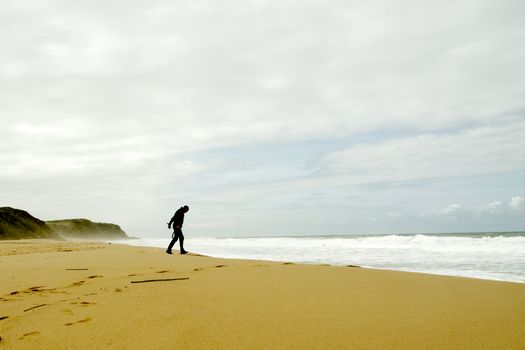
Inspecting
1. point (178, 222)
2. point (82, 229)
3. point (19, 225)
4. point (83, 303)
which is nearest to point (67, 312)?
point (83, 303)

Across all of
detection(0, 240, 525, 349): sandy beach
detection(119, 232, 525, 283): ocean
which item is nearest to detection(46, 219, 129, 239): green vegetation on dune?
detection(119, 232, 525, 283): ocean

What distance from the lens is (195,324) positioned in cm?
305

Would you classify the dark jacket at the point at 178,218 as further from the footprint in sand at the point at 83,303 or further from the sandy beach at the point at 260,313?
the footprint in sand at the point at 83,303

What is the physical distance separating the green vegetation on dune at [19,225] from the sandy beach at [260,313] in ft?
164

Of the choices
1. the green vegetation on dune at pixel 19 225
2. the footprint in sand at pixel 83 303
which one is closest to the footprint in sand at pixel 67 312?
the footprint in sand at pixel 83 303

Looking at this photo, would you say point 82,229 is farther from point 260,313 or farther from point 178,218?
point 260,313

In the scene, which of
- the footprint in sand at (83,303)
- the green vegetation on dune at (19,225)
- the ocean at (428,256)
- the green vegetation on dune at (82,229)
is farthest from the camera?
the green vegetation on dune at (82,229)

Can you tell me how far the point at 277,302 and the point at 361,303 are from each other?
872 millimetres

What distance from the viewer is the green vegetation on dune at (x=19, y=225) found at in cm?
4721

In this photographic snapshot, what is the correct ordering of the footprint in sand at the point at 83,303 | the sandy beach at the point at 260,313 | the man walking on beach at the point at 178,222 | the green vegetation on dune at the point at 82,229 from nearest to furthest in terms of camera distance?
1. the sandy beach at the point at 260,313
2. the footprint in sand at the point at 83,303
3. the man walking on beach at the point at 178,222
4. the green vegetation on dune at the point at 82,229

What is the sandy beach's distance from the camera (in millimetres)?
2645

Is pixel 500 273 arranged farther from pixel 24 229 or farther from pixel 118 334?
pixel 24 229

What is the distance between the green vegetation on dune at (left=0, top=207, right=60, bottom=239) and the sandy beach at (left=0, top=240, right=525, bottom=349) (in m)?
50.0

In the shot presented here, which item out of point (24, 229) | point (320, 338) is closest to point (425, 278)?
point (320, 338)
